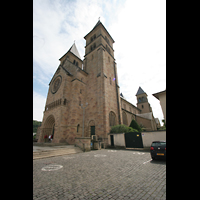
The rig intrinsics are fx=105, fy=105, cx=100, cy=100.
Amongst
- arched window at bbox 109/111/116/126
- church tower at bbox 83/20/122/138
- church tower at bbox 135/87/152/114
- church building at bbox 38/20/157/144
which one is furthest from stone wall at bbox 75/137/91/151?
church tower at bbox 135/87/152/114

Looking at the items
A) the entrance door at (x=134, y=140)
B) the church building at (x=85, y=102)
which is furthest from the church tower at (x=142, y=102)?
the entrance door at (x=134, y=140)

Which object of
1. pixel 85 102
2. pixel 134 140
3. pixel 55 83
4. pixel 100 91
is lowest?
pixel 134 140

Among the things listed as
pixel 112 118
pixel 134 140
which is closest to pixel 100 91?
pixel 112 118

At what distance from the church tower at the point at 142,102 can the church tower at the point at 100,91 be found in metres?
28.3

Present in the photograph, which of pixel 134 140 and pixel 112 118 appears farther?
pixel 112 118

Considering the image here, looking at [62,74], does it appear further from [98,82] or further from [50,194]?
[50,194]

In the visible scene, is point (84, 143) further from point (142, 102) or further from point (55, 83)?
point (142, 102)

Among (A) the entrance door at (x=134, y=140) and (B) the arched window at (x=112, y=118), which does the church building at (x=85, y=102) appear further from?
(A) the entrance door at (x=134, y=140)

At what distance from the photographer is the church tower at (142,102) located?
45297mm

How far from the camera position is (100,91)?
1834cm

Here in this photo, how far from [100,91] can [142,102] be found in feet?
114

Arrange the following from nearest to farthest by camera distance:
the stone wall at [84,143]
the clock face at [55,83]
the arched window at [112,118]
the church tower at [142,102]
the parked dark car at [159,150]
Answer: the parked dark car at [159,150], the stone wall at [84,143], the arched window at [112,118], the clock face at [55,83], the church tower at [142,102]

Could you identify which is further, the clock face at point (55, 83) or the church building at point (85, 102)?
the clock face at point (55, 83)

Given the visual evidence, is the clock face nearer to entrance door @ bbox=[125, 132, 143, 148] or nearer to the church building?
the church building
